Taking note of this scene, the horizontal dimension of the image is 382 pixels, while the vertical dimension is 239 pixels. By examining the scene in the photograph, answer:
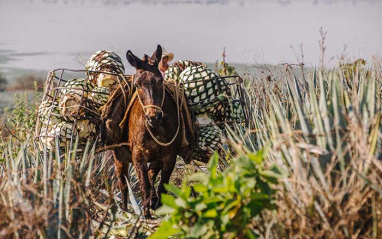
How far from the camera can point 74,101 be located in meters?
8.13

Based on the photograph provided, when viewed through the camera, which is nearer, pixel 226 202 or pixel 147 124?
pixel 226 202

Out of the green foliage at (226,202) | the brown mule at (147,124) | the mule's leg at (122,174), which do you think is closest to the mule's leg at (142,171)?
the brown mule at (147,124)

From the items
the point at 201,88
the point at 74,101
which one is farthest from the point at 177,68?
the point at 74,101

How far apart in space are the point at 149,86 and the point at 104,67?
5.24 ft

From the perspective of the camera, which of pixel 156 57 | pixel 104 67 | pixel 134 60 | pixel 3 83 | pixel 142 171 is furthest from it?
pixel 3 83

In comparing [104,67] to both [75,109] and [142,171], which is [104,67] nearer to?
[75,109]

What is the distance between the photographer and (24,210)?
15.7ft

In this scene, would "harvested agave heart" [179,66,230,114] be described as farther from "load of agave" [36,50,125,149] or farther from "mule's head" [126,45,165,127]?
"load of agave" [36,50,125,149]

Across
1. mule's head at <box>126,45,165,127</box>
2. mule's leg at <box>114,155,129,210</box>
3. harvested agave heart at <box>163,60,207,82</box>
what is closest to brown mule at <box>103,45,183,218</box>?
mule's head at <box>126,45,165,127</box>

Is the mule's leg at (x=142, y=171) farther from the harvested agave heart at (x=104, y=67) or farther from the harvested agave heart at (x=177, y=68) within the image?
the harvested agave heart at (x=177, y=68)

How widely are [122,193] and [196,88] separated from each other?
2.06 m

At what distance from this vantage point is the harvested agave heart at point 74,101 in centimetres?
802

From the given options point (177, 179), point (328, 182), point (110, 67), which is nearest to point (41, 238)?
point (328, 182)

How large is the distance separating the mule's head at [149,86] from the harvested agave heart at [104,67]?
965mm
